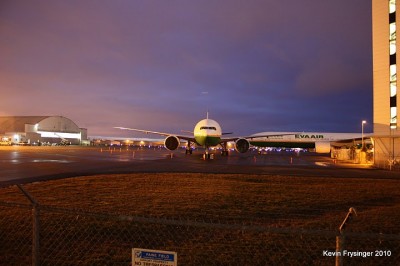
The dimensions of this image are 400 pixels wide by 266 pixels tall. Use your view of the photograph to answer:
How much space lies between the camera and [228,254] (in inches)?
252

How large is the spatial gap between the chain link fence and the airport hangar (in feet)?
312

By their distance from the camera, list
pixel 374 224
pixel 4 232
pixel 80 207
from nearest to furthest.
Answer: pixel 4 232 < pixel 374 224 < pixel 80 207

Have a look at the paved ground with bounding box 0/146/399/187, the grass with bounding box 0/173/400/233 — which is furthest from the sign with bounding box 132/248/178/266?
the paved ground with bounding box 0/146/399/187

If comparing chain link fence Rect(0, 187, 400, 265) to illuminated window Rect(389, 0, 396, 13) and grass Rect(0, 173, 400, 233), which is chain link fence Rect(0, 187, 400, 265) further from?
illuminated window Rect(389, 0, 396, 13)

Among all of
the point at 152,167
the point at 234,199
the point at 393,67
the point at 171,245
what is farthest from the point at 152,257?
the point at 393,67

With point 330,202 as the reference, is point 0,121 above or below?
above

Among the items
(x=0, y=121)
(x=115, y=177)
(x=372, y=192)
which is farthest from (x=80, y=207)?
(x=0, y=121)

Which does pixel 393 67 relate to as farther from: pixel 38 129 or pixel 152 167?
pixel 38 129

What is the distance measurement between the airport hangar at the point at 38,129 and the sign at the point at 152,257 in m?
99.4

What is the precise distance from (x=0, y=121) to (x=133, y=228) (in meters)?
120

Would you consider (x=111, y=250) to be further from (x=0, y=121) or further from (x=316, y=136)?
(x=0, y=121)

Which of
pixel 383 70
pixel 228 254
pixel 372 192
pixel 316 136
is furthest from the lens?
pixel 316 136

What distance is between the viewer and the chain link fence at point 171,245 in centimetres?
614

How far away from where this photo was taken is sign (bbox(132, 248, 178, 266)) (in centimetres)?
380
